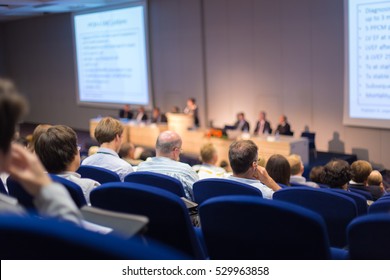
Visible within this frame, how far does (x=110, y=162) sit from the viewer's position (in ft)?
13.7

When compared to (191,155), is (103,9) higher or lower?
higher

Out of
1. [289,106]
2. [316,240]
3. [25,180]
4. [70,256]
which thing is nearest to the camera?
[70,256]

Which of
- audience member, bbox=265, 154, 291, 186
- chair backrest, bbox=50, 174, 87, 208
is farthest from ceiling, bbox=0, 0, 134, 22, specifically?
chair backrest, bbox=50, 174, 87, 208

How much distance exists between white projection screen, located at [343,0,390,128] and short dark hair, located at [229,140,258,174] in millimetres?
6467

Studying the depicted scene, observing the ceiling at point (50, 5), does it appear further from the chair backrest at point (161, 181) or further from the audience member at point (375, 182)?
the chair backrest at point (161, 181)

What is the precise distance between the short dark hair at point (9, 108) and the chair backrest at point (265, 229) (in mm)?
887

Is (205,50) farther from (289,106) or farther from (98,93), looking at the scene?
(98,93)

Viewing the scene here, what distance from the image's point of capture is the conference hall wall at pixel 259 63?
10.5 m

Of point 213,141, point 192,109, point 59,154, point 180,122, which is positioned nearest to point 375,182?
point 59,154

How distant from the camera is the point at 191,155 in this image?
429 inches

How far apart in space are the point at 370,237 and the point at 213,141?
29.3 feet

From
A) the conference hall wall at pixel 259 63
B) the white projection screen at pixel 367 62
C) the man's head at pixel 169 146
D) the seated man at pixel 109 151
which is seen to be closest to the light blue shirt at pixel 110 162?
the seated man at pixel 109 151
